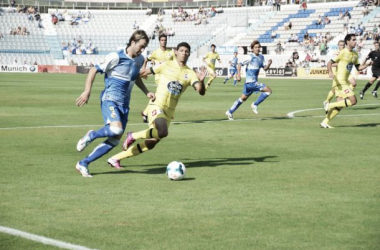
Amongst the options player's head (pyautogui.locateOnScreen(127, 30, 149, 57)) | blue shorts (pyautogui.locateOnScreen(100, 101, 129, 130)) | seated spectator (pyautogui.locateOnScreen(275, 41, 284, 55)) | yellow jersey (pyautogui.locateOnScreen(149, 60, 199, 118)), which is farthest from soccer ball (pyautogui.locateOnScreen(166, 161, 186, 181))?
seated spectator (pyautogui.locateOnScreen(275, 41, 284, 55))

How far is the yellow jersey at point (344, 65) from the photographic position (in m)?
19.0

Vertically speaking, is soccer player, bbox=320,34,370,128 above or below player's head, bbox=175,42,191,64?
below

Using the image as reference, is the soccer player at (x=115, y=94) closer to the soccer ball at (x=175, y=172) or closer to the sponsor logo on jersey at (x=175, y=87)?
the sponsor logo on jersey at (x=175, y=87)

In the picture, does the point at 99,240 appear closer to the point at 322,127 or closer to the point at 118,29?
the point at 322,127

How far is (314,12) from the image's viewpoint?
7031cm

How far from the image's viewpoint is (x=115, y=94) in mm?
10492

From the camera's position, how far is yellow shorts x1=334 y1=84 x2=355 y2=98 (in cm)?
1862

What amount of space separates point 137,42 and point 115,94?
865 millimetres

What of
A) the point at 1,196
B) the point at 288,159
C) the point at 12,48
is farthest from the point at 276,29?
the point at 1,196

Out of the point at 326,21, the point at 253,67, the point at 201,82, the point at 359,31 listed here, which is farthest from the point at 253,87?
the point at 326,21

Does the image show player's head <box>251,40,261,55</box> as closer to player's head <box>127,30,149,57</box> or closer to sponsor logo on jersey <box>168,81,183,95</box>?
sponsor logo on jersey <box>168,81,183,95</box>

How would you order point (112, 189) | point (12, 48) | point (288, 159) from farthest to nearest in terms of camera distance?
1. point (12, 48)
2. point (288, 159)
3. point (112, 189)

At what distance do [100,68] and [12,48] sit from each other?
2780 inches

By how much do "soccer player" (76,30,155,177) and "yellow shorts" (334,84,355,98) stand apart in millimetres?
9422
